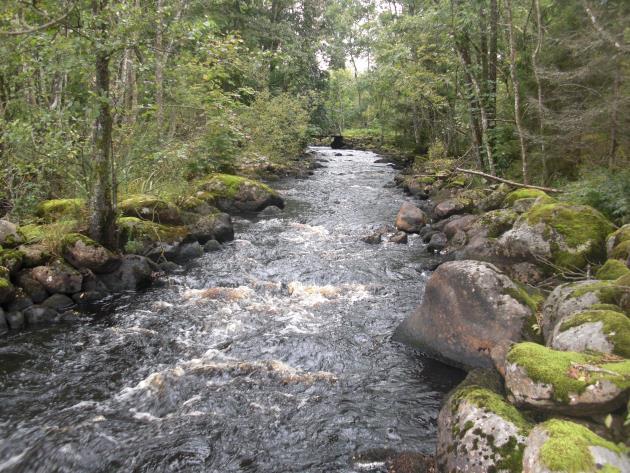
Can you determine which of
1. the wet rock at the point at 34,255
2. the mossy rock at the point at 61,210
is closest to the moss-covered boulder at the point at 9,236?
the wet rock at the point at 34,255

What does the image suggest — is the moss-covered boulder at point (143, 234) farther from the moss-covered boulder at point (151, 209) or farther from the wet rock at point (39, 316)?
the wet rock at point (39, 316)

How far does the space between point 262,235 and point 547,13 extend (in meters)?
13.9

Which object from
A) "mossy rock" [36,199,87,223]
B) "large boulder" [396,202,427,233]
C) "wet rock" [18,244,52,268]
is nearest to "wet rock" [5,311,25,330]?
"wet rock" [18,244,52,268]

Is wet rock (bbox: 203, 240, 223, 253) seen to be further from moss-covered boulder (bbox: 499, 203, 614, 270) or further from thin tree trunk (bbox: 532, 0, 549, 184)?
thin tree trunk (bbox: 532, 0, 549, 184)

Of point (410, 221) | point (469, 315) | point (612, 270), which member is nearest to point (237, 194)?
point (410, 221)

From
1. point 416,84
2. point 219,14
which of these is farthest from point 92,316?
point 219,14

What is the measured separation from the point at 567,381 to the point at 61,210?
35.7 ft

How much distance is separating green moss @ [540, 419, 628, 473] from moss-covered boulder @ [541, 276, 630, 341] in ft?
7.50

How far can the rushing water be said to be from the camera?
16.6 feet

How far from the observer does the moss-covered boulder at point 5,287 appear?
7.61 m

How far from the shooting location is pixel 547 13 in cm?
1700

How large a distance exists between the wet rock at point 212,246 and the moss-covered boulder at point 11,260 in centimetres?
494

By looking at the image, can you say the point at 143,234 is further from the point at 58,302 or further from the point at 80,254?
the point at 58,302

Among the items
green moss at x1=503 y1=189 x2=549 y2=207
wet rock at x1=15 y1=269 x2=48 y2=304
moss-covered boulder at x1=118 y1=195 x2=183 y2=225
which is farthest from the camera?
green moss at x1=503 y1=189 x2=549 y2=207
